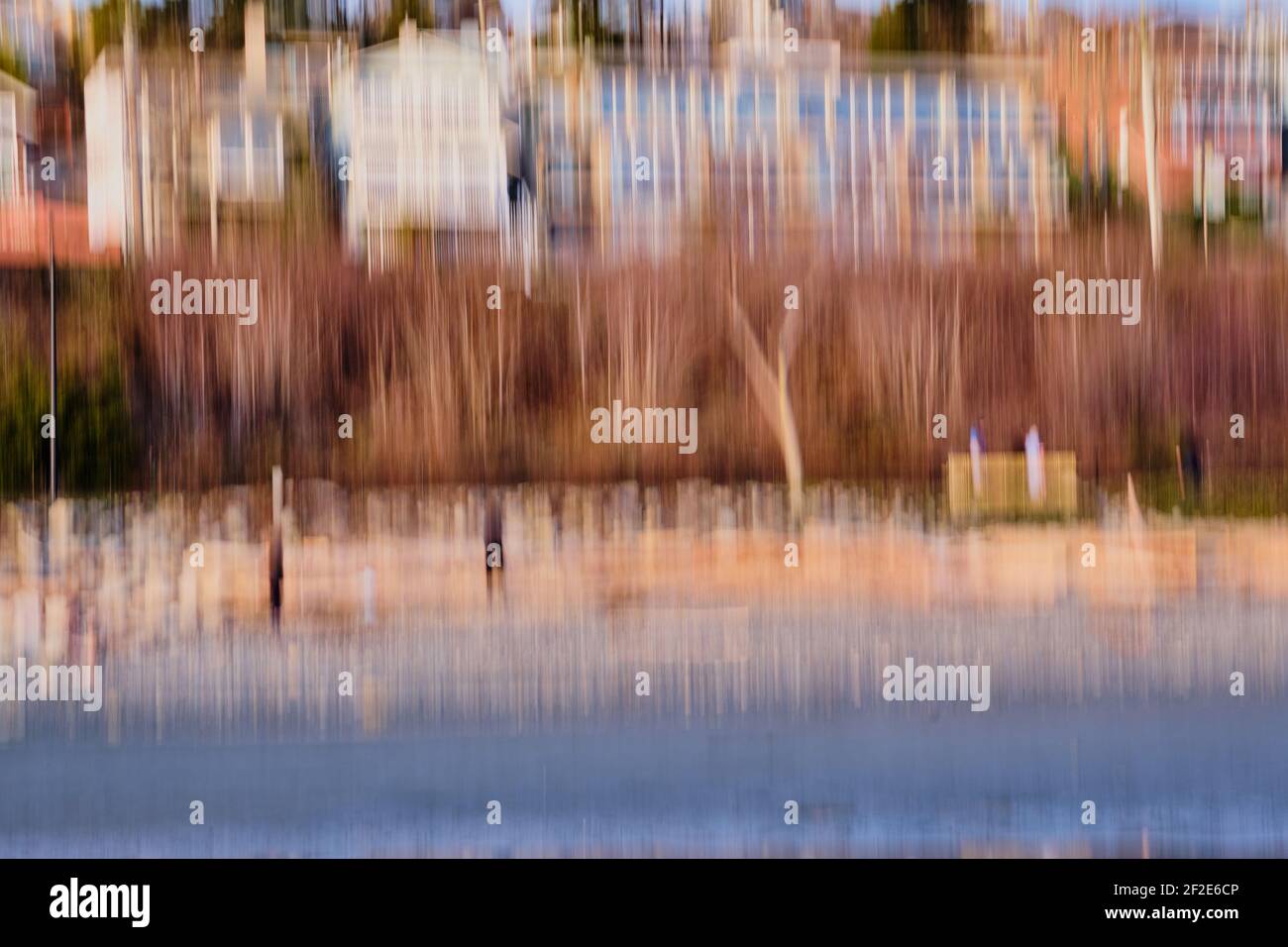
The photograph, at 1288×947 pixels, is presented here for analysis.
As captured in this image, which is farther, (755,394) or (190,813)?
(755,394)

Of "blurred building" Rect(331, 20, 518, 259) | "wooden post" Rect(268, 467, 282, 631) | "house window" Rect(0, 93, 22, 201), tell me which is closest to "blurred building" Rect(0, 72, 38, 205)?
"house window" Rect(0, 93, 22, 201)

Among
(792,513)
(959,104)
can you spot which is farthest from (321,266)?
(959,104)

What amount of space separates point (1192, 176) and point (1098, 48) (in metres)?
0.38

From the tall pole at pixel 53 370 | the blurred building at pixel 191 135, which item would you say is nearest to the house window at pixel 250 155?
the blurred building at pixel 191 135

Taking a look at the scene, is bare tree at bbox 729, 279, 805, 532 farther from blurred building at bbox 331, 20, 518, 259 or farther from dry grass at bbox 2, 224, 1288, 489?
blurred building at bbox 331, 20, 518, 259

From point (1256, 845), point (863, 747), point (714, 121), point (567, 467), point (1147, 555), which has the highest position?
point (714, 121)

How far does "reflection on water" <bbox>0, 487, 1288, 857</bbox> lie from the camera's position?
304 cm

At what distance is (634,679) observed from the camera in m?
3.23

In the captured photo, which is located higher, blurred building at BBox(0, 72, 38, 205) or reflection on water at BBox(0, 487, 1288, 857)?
→ blurred building at BBox(0, 72, 38, 205)

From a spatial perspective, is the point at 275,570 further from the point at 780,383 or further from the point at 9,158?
the point at 780,383

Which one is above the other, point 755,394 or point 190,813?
point 755,394

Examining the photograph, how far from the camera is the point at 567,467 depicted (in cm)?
325

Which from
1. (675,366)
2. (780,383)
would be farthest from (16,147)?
(780,383)

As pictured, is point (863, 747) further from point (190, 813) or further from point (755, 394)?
point (190, 813)
